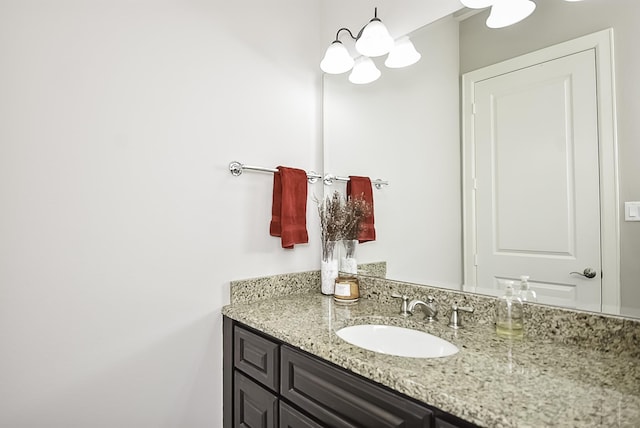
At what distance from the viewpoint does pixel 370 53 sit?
150 cm

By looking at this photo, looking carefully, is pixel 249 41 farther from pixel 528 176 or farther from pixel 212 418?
pixel 212 418

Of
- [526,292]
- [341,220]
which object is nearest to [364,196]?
[341,220]

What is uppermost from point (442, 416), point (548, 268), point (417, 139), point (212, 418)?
point (417, 139)

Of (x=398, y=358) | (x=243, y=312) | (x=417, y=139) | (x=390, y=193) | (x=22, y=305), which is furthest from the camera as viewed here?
(x=390, y=193)

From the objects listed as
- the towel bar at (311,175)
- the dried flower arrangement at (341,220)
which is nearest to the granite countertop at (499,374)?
the dried flower arrangement at (341,220)

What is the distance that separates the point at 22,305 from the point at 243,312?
688 mm

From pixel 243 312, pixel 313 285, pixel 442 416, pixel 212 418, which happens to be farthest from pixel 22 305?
pixel 442 416

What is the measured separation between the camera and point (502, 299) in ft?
3.60

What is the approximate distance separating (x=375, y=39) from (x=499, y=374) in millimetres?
1271

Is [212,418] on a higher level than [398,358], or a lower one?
lower

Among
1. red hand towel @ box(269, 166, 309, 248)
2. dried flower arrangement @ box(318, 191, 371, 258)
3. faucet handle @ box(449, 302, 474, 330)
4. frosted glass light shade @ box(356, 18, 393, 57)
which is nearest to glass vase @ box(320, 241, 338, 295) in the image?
dried flower arrangement @ box(318, 191, 371, 258)

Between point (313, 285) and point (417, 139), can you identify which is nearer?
point (417, 139)

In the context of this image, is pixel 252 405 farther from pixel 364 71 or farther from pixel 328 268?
pixel 364 71

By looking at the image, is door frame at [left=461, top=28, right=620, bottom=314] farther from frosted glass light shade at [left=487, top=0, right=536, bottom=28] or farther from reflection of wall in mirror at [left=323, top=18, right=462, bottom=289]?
reflection of wall in mirror at [left=323, top=18, right=462, bottom=289]
